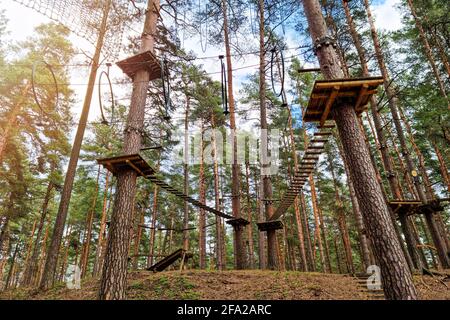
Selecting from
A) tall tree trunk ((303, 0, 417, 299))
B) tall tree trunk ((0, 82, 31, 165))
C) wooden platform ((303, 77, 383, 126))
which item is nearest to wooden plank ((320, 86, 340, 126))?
wooden platform ((303, 77, 383, 126))

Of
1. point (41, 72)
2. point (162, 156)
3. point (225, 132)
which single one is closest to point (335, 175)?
point (225, 132)

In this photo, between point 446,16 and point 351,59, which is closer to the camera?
point 446,16

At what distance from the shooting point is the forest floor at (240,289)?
4.71m

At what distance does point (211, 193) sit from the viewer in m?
18.7

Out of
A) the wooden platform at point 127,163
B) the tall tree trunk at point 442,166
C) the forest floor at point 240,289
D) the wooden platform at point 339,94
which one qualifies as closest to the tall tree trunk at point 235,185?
the forest floor at point 240,289

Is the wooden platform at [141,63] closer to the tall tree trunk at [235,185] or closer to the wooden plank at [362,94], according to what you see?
the tall tree trunk at [235,185]

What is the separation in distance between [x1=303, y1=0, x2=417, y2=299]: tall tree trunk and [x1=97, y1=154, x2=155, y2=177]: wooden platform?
3728mm

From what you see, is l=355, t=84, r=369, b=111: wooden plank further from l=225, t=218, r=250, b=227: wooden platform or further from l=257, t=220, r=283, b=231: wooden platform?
l=225, t=218, r=250, b=227: wooden platform

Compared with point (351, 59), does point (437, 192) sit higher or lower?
lower

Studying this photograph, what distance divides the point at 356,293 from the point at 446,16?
11451 millimetres

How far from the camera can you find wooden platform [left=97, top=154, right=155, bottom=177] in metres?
4.61

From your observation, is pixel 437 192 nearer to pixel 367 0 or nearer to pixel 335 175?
pixel 335 175

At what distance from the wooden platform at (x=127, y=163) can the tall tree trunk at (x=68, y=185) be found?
8.48ft
